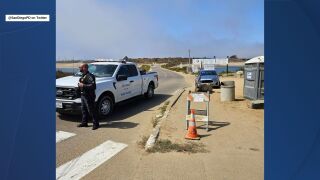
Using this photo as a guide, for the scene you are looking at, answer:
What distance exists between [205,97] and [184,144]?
189 centimetres

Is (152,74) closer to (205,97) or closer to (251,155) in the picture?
(205,97)

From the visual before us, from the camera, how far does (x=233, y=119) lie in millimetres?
11094

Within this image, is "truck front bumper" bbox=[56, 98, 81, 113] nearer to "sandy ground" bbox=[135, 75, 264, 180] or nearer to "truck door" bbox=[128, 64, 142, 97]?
"sandy ground" bbox=[135, 75, 264, 180]

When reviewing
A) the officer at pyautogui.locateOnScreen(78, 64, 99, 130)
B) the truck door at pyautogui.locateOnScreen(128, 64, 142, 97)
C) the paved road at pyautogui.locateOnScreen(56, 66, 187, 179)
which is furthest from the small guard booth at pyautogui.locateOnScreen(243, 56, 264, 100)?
the officer at pyautogui.locateOnScreen(78, 64, 99, 130)

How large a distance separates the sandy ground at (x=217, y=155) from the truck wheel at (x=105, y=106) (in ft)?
6.79

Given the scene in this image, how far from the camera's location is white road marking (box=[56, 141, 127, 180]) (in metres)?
6.02

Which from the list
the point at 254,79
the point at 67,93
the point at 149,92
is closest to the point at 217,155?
the point at 67,93

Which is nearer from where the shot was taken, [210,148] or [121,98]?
[210,148]

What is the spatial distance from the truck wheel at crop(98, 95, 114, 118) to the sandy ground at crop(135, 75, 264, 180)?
81.5 inches

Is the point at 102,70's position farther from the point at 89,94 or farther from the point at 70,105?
the point at 89,94

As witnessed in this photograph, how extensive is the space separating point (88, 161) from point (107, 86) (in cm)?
497

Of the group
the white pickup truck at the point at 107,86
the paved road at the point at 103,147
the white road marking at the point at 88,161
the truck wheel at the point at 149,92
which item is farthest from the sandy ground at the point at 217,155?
the truck wheel at the point at 149,92

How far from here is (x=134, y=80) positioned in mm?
13938
